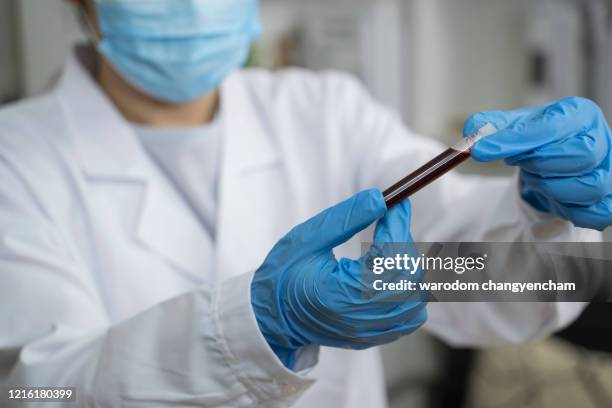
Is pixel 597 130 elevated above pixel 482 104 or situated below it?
above

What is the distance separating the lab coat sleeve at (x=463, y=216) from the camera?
67 cm

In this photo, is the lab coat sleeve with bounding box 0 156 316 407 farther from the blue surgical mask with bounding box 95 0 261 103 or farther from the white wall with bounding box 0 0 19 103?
the white wall with bounding box 0 0 19 103

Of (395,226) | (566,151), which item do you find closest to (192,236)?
(395,226)

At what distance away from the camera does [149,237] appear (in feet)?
2.57

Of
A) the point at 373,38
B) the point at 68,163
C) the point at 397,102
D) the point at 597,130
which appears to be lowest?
the point at 397,102

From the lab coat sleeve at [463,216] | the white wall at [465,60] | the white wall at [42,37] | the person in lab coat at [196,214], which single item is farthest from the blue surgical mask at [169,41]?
the white wall at [465,60]

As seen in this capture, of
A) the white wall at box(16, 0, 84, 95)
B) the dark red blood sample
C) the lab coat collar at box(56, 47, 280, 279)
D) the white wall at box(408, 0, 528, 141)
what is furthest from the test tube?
the white wall at box(408, 0, 528, 141)

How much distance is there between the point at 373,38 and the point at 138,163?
3.09 ft

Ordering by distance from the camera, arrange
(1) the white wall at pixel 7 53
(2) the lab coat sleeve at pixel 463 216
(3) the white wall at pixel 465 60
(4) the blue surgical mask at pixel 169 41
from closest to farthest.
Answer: (2) the lab coat sleeve at pixel 463 216, (4) the blue surgical mask at pixel 169 41, (1) the white wall at pixel 7 53, (3) the white wall at pixel 465 60

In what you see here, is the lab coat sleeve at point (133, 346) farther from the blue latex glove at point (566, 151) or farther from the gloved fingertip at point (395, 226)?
the blue latex glove at point (566, 151)

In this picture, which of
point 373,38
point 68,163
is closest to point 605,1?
point 373,38

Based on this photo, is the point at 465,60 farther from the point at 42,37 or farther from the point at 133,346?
the point at 133,346

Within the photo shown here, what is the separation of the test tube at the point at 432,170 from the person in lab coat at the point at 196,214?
0.01m

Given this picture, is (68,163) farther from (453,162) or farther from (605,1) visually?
(605,1)
